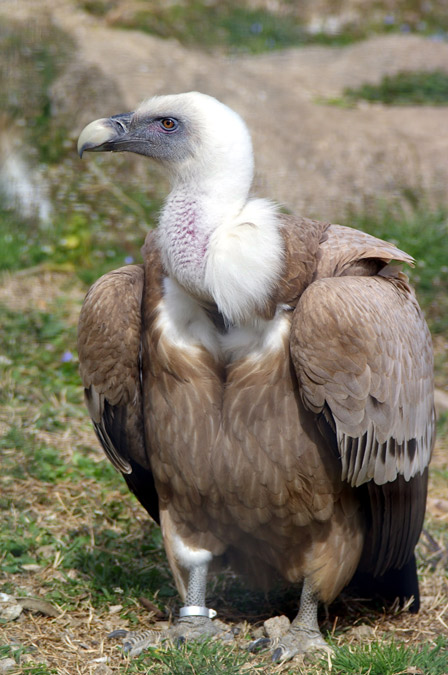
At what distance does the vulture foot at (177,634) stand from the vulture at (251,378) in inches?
0.4

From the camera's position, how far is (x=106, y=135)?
3588 mm

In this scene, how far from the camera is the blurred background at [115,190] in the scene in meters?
4.45

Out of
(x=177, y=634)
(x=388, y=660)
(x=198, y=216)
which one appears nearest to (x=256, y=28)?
(x=198, y=216)

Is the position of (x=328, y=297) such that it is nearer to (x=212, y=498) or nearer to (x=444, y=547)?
(x=212, y=498)

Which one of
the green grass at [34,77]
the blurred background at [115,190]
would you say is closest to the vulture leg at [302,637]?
the blurred background at [115,190]

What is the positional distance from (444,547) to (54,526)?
1.85m

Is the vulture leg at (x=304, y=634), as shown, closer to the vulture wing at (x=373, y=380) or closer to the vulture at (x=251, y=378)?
the vulture at (x=251, y=378)

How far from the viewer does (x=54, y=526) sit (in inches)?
179

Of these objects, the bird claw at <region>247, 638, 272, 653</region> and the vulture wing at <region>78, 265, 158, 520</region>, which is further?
the bird claw at <region>247, 638, 272, 653</region>

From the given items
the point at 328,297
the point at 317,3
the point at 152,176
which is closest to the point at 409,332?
the point at 328,297

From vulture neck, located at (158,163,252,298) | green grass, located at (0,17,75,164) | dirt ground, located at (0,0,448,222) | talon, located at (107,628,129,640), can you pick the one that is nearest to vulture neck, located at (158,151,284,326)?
vulture neck, located at (158,163,252,298)

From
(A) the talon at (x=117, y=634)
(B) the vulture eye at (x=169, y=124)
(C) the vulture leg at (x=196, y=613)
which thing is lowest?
(A) the talon at (x=117, y=634)

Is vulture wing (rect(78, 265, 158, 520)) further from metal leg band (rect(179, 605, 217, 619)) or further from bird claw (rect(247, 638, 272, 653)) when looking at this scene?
bird claw (rect(247, 638, 272, 653))

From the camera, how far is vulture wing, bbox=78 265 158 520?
3713 millimetres
